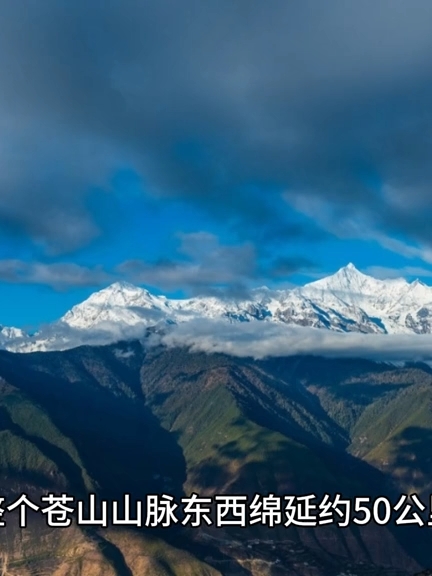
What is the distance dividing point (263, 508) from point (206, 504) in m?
14.8

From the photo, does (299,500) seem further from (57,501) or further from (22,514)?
(22,514)

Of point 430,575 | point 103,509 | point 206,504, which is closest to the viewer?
point 430,575

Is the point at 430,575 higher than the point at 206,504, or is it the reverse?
the point at 206,504

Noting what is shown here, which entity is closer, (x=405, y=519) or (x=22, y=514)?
→ (x=405, y=519)

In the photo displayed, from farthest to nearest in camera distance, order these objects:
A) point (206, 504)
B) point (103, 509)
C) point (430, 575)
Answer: point (206, 504) → point (103, 509) → point (430, 575)

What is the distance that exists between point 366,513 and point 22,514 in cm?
5970

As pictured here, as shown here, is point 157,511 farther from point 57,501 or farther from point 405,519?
point 405,519

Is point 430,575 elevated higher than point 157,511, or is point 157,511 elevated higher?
point 157,511

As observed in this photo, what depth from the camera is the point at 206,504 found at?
134750 mm

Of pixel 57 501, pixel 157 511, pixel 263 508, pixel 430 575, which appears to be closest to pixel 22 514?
pixel 57 501

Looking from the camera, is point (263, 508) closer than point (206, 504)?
Yes

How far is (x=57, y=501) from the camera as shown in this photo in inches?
4776

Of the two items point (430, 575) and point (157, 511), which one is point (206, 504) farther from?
point (430, 575)

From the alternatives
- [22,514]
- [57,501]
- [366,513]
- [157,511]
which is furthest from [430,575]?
[22,514]
